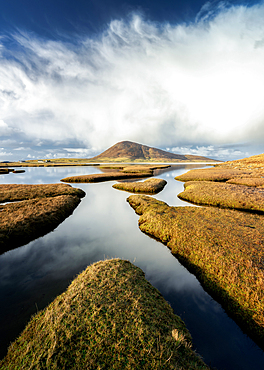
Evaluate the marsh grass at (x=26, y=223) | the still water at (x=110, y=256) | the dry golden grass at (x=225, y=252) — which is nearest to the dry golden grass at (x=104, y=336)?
the still water at (x=110, y=256)

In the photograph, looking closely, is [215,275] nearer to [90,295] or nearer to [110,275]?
[110,275]

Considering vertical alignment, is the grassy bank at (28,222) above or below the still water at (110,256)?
above

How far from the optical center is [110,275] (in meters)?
9.70

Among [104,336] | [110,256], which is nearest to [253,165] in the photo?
[110,256]

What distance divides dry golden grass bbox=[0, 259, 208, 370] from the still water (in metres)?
1.75

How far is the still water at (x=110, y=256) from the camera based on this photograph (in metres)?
7.37

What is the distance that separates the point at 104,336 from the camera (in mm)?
6031

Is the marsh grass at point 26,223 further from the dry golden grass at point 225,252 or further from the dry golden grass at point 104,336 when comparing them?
the dry golden grass at point 225,252

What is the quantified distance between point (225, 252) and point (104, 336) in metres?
11.2

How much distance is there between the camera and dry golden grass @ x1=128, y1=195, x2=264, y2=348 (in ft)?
28.1

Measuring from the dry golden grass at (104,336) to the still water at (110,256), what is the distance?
69.1 inches

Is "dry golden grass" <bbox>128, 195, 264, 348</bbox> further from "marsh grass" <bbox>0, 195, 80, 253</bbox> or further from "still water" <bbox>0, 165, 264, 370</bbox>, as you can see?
"marsh grass" <bbox>0, 195, 80, 253</bbox>

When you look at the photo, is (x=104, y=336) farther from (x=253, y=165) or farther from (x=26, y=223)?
(x=253, y=165)

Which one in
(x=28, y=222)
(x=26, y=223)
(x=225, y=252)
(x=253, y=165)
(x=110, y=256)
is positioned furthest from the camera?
(x=253, y=165)
